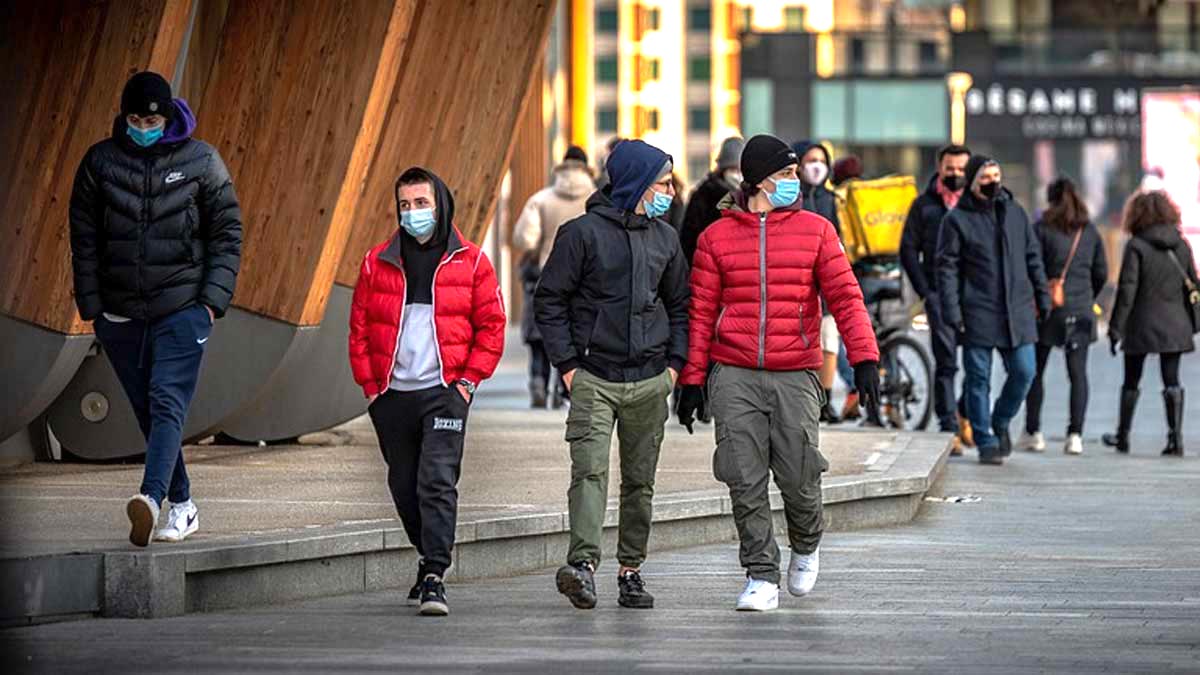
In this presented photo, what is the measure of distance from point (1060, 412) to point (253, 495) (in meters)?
12.2

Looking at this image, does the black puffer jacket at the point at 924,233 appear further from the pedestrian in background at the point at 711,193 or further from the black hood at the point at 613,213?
the black hood at the point at 613,213

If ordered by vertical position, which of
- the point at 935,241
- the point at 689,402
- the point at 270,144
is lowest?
the point at 689,402

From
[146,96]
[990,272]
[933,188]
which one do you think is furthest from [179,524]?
[933,188]

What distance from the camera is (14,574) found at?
959 cm

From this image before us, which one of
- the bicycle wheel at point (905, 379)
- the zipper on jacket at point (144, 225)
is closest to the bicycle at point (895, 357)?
the bicycle wheel at point (905, 379)

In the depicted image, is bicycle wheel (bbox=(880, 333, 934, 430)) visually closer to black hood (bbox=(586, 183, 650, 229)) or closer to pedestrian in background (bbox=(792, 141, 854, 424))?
pedestrian in background (bbox=(792, 141, 854, 424))

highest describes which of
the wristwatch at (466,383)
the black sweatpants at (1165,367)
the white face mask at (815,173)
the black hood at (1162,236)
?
the white face mask at (815,173)

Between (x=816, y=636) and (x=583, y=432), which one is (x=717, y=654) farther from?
(x=583, y=432)

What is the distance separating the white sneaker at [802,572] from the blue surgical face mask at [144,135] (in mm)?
2850

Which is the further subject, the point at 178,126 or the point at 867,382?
the point at 178,126

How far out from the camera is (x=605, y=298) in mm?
10172

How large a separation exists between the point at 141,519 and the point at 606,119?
14745 cm

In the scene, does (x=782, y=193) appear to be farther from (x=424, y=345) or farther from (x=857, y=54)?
(x=857, y=54)

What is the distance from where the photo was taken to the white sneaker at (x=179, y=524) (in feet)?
34.0
